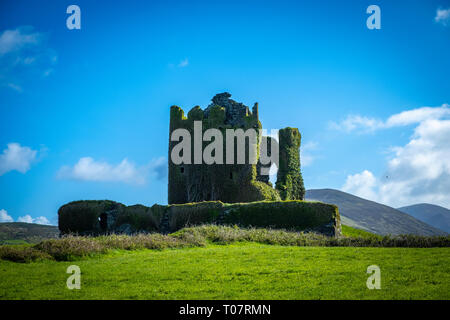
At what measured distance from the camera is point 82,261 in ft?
45.2

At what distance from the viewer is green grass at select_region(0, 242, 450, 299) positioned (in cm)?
837

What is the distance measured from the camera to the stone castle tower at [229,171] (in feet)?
126

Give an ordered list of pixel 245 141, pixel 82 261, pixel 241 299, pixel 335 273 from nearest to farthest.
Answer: pixel 241 299
pixel 335 273
pixel 82 261
pixel 245 141

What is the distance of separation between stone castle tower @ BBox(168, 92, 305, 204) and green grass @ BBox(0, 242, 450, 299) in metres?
24.2

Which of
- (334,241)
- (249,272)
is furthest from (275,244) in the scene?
(249,272)

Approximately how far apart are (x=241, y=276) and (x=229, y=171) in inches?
1169

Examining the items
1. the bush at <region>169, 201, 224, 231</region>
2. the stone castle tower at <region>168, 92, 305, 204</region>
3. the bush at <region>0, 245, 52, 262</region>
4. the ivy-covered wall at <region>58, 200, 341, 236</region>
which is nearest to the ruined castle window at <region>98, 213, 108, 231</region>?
the ivy-covered wall at <region>58, 200, 341, 236</region>

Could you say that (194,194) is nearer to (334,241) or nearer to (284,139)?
(284,139)

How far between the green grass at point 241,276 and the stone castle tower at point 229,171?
952 inches

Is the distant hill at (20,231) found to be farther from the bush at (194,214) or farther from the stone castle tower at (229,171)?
the stone castle tower at (229,171)

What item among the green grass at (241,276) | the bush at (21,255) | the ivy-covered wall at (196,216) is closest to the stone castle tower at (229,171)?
the ivy-covered wall at (196,216)

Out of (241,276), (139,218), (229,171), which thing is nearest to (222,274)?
(241,276)

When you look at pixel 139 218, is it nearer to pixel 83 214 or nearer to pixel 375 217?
pixel 83 214
